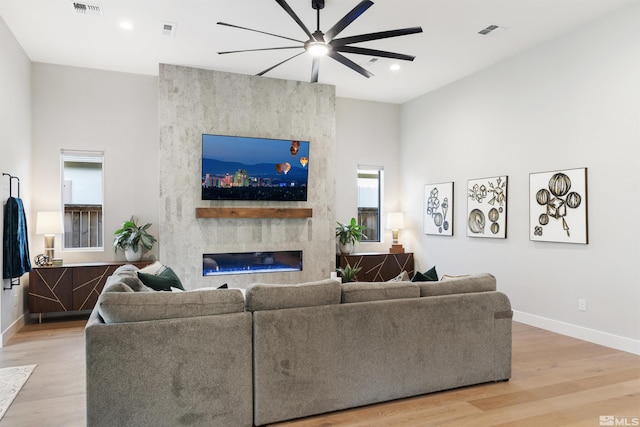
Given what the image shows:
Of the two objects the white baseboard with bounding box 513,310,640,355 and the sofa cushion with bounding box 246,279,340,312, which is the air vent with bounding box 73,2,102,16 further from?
the white baseboard with bounding box 513,310,640,355

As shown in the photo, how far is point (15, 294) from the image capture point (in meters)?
4.83

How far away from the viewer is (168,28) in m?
4.53

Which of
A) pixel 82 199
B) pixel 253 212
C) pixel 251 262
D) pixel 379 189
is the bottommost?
pixel 251 262


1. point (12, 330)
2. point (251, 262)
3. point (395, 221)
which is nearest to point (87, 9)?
point (12, 330)

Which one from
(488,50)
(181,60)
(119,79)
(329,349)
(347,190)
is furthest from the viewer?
(347,190)

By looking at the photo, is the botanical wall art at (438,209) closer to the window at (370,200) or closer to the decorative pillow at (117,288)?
the window at (370,200)

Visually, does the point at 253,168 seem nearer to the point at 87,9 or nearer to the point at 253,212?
the point at 253,212

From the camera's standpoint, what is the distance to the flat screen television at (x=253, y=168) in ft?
19.4

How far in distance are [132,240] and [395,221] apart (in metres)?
4.22

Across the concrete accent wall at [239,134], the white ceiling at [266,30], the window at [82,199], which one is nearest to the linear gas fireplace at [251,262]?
the concrete accent wall at [239,134]

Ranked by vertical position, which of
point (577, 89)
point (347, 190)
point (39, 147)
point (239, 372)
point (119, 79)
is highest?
point (119, 79)

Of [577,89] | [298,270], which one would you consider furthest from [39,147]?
[577,89]

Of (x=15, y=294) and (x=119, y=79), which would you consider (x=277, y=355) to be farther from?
Result: (x=119, y=79)

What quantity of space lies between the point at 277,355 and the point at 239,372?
9.9 inches
